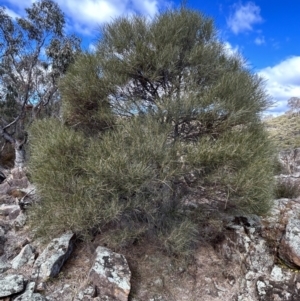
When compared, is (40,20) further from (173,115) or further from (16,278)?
(16,278)

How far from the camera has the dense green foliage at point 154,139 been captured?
374 centimetres

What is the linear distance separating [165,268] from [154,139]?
215 cm

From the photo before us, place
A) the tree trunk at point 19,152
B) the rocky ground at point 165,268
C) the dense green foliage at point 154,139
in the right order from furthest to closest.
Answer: the tree trunk at point 19,152, the dense green foliage at point 154,139, the rocky ground at point 165,268

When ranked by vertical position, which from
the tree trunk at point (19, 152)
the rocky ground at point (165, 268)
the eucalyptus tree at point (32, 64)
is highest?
the eucalyptus tree at point (32, 64)

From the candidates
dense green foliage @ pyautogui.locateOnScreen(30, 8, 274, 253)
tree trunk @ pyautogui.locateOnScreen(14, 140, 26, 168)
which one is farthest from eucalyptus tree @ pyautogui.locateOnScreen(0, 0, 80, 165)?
dense green foliage @ pyautogui.locateOnScreen(30, 8, 274, 253)

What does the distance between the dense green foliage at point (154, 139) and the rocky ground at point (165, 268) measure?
1.22 ft

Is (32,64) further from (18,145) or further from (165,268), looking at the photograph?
(165,268)

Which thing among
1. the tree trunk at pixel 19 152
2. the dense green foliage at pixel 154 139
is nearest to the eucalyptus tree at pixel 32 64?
the tree trunk at pixel 19 152

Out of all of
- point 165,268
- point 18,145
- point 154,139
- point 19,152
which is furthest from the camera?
point 19,152

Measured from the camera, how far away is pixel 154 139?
149 inches

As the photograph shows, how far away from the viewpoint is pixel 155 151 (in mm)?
3703

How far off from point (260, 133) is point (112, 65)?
112 inches

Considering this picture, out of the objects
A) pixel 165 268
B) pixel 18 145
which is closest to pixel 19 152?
pixel 18 145

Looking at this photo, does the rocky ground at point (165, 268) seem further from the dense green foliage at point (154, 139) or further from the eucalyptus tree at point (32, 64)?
the eucalyptus tree at point (32, 64)
